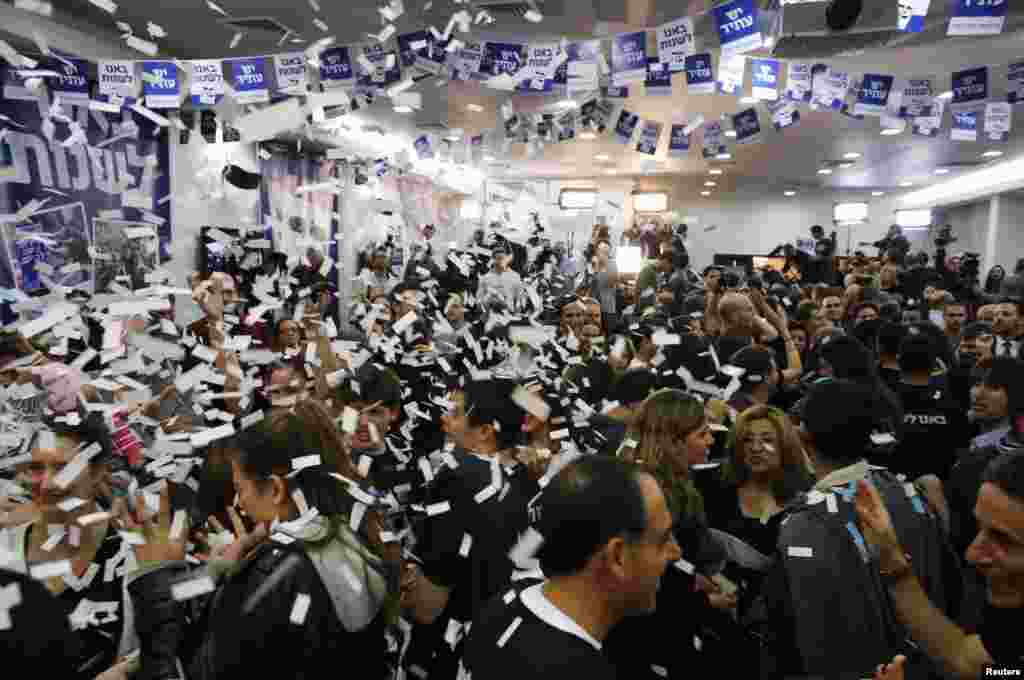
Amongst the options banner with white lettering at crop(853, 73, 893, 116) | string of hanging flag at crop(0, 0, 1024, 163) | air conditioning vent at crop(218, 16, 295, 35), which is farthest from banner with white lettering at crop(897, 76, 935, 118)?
air conditioning vent at crop(218, 16, 295, 35)

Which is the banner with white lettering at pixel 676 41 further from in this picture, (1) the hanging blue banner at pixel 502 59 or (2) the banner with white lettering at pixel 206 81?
(2) the banner with white lettering at pixel 206 81

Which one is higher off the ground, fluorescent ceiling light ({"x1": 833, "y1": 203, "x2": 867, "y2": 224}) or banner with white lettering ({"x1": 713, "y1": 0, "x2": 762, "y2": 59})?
banner with white lettering ({"x1": 713, "y1": 0, "x2": 762, "y2": 59})

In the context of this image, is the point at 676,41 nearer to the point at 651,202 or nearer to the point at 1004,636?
the point at 1004,636

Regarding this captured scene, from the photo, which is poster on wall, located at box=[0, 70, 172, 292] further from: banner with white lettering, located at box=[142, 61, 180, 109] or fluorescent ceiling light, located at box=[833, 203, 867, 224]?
fluorescent ceiling light, located at box=[833, 203, 867, 224]

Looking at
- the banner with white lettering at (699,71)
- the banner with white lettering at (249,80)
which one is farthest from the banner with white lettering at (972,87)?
the banner with white lettering at (249,80)

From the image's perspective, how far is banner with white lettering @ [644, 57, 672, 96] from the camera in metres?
5.40

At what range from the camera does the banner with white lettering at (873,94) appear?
629 cm

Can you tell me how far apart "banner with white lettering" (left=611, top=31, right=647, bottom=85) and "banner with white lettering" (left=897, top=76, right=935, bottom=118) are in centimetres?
260

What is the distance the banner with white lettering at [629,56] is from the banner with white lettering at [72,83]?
4.37 meters

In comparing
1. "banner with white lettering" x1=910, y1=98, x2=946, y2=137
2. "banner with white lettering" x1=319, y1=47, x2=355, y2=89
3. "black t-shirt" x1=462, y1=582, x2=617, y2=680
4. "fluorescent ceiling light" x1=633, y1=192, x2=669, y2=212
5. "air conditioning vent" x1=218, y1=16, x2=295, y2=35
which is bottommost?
"black t-shirt" x1=462, y1=582, x2=617, y2=680

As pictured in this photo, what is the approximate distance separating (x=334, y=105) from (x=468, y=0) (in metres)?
1.53

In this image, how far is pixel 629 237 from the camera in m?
13.1

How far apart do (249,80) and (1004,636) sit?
227 inches

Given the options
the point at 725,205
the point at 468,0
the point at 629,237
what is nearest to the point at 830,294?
the point at 468,0
